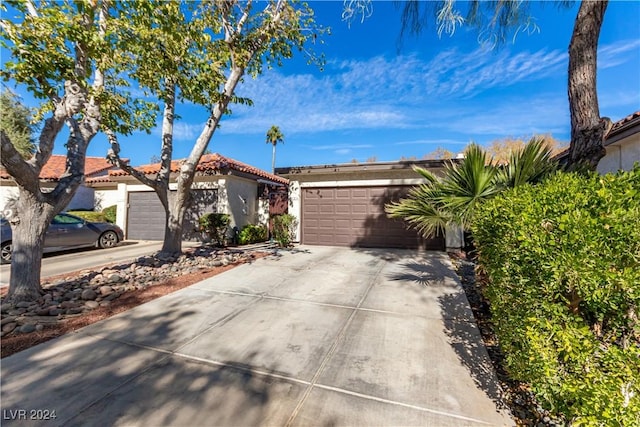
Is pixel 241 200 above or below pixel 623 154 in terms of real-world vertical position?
below

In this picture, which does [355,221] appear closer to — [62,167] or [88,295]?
[88,295]

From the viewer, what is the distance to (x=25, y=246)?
4.24 meters

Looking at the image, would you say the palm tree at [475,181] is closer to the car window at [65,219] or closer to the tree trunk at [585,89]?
the tree trunk at [585,89]

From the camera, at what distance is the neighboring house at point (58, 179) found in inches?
569

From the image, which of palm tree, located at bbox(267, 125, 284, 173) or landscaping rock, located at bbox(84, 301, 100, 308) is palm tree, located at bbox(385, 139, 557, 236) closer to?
landscaping rock, located at bbox(84, 301, 100, 308)

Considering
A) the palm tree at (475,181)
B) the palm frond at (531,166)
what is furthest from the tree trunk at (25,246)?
the palm frond at (531,166)

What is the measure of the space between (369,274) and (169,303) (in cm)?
414

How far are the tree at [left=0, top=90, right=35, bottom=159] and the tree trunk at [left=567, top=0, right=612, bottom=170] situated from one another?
26.1 m

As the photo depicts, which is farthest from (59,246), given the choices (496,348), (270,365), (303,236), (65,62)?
(496,348)

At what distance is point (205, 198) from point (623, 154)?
46.1ft

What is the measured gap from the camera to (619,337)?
5.35 feet

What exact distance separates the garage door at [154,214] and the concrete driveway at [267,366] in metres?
7.68

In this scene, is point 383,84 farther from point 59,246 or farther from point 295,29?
point 59,246

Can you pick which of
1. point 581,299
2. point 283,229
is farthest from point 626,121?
point 283,229
